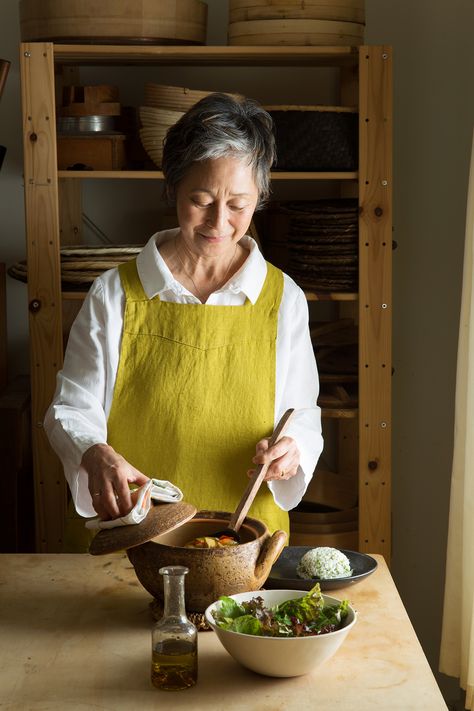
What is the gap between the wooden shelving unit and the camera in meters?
2.67

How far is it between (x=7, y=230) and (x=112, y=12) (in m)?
0.89

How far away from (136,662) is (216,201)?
96 centimetres

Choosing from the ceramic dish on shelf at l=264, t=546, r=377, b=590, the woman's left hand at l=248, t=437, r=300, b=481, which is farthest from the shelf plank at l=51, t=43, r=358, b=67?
the ceramic dish on shelf at l=264, t=546, r=377, b=590

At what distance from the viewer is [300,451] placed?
1911 mm

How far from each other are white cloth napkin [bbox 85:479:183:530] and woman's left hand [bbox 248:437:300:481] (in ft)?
0.82

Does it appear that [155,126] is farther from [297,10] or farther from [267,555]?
[267,555]

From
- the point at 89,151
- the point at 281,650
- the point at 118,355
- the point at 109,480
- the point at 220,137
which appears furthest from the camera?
the point at 89,151

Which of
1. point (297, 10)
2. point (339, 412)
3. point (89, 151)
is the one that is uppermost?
point (297, 10)

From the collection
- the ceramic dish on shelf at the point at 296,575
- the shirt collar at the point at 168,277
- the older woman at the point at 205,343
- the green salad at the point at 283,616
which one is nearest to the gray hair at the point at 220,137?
the older woman at the point at 205,343

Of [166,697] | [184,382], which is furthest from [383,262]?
[166,697]

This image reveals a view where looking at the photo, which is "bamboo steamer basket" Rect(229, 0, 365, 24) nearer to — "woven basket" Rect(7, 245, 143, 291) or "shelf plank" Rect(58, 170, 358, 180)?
"shelf plank" Rect(58, 170, 358, 180)

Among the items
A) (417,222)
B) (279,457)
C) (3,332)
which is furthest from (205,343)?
(417,222)

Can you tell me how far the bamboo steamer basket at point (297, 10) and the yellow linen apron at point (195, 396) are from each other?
3.35ft

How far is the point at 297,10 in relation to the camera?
268 cm
